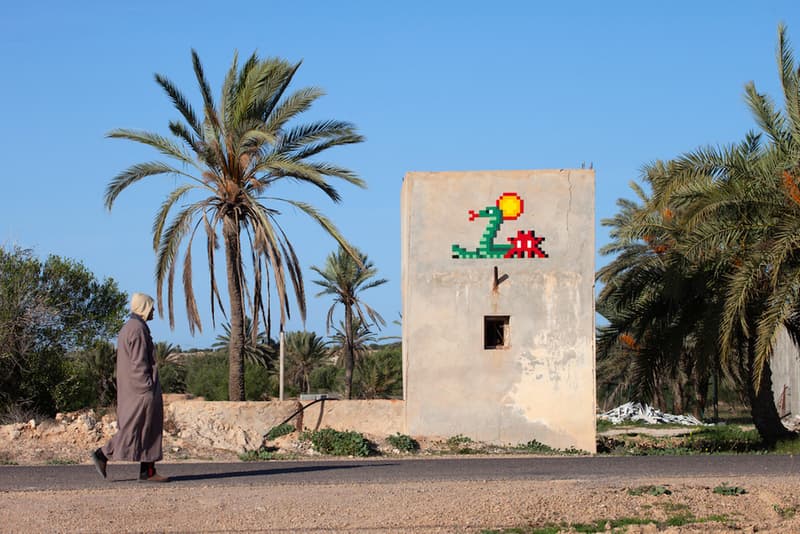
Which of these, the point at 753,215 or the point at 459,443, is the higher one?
the point at 753,215

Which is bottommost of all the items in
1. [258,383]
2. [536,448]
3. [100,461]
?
[536,448]

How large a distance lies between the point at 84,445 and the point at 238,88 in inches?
334

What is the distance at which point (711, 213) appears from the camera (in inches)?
768

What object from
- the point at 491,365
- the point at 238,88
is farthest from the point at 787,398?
the point at 238,88

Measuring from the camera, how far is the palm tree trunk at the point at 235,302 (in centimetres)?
2094

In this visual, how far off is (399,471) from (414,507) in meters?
3.58

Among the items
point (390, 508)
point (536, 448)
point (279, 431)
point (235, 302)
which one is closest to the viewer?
point (390, 508)

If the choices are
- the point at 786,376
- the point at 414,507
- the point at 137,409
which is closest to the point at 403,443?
the point at 137,409

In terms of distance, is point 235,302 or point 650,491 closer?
point 650,491

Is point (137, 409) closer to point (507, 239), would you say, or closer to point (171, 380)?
point (507, 239)

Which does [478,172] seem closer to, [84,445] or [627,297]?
[627,297]

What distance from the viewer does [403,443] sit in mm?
17359

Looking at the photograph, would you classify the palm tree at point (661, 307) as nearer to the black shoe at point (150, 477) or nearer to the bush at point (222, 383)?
the black shoe at point (150, 477)

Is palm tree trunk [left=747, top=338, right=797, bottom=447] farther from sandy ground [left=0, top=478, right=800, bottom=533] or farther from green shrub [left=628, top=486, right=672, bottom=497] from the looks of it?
green shrub [left=628, top=486, right=672, bottom=497]
